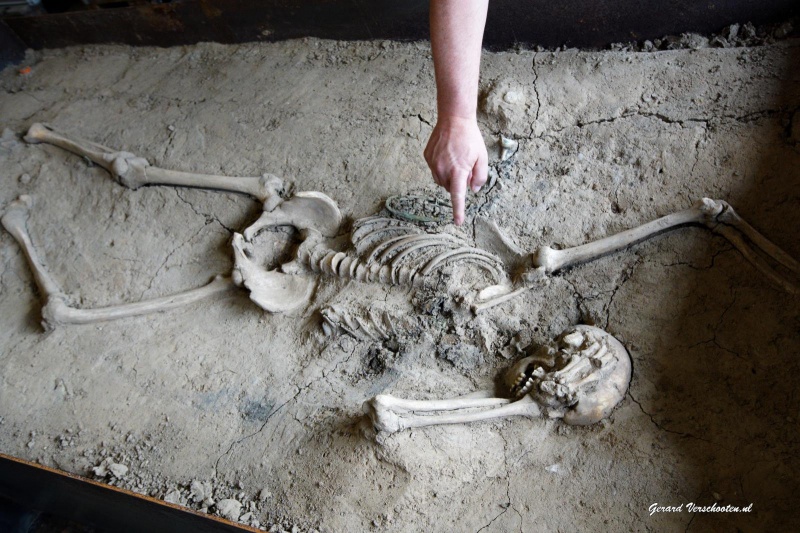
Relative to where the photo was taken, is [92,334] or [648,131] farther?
[92,334]

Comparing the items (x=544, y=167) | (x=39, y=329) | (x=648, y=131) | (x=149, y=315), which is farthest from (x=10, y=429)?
(x=648, y=131)

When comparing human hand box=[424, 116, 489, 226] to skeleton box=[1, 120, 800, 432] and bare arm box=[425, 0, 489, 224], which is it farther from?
skeleton box=[1, 120, 800, 432]

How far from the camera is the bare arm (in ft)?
6.83

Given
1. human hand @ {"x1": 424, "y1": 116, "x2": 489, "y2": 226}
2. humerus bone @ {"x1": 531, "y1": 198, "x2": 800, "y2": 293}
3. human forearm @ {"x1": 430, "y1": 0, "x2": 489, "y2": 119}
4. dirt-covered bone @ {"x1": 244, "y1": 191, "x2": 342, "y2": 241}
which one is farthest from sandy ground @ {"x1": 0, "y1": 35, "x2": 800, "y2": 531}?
human forearm @ {"x1": 430, "y1": 0, "x2": 489, "y2": 119}

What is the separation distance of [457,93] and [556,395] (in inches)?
48.4

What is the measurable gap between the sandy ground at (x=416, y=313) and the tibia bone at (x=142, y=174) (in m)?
0.08

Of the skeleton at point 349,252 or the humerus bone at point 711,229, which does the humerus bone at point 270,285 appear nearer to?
the skeleton at point 349,252

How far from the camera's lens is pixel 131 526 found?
2.30 metres

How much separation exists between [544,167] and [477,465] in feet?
4.96

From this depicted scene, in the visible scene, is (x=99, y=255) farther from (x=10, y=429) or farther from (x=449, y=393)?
(x=449, y=393)

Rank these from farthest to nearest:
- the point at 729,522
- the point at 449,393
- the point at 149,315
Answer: the point at 149,315, the point at 449,393, the point at 729,522

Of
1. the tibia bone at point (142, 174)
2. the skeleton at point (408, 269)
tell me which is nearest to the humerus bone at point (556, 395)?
the skeleton at point (408, 269)

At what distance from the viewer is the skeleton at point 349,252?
264 centimetres

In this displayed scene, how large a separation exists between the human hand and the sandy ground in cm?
72
